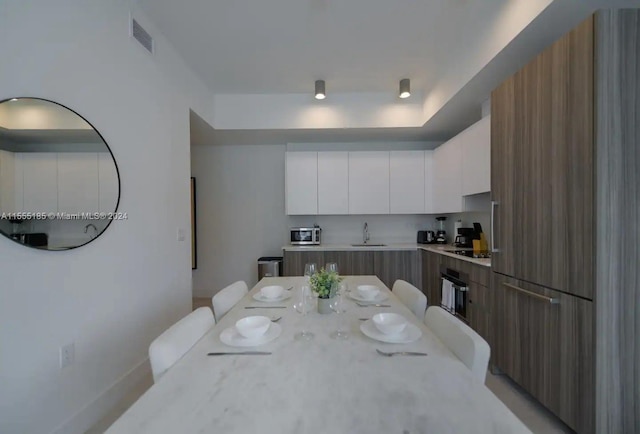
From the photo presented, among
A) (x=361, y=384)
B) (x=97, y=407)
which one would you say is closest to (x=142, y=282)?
(x=97, y=407)

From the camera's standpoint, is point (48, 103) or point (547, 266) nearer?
point (48, 103)

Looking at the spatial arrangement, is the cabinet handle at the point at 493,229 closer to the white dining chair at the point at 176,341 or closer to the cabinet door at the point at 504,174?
the cabinet door at the point at 504,174

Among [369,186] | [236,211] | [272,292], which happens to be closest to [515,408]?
[272,292]

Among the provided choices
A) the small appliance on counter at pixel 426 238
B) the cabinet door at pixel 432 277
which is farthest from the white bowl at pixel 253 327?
the small appliance on counter at pixel 426 238

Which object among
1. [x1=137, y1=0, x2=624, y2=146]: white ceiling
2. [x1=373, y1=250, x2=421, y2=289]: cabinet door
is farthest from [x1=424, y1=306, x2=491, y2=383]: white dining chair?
[x1=373, y1=250, x2=421, y2=289]: cabinet door

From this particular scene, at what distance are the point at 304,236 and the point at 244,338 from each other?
2978 millimetres

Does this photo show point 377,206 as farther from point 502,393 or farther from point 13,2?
point 13,2

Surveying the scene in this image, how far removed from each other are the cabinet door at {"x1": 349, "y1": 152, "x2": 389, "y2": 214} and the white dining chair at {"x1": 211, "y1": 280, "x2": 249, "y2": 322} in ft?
7.84

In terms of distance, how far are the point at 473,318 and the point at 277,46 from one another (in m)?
2.99

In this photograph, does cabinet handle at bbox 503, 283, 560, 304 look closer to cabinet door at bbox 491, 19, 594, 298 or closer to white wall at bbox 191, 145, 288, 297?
cabinet door at bbox 491, 19, 594, 298

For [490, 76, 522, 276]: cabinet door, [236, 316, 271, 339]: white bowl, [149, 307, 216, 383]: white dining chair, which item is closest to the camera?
[149, 307, 216, 383]: white dining chair

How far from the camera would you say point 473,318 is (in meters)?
2.53

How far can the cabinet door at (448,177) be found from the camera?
10.6 ft

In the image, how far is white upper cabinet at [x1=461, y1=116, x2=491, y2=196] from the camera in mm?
2639
